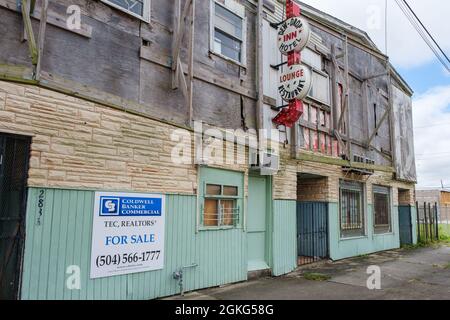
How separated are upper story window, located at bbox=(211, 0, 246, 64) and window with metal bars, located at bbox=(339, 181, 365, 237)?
646cm

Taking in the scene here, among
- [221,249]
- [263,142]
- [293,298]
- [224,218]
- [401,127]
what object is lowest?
[293,298]

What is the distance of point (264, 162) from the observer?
9.31 m

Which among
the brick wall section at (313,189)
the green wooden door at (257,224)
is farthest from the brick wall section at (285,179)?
the brick wall section at (313,189)

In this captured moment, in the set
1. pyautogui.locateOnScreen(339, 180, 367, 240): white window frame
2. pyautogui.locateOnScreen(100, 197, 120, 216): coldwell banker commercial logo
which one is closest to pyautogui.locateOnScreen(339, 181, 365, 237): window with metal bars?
pyautogui.locateOnScreen(339, 180, 367, 240): white window frame

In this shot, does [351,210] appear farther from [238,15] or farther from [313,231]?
[238,15]

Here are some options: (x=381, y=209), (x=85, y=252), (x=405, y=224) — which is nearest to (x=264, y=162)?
(x=85, y=252)

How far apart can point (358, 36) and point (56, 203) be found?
1408 cm

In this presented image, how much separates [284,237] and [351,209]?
15.9 ft

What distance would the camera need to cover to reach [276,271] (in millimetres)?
9570

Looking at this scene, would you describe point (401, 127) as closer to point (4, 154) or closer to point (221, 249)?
point (221, 249)

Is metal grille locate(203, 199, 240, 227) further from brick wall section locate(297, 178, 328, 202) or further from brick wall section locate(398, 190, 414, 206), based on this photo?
brick wall section locate(398, 190, 414, 206)

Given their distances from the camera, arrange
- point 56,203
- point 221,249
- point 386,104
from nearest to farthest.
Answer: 1. point 56,203
2. point 221,249
3. point 386,104

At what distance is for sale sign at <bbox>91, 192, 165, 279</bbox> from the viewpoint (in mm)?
6051
